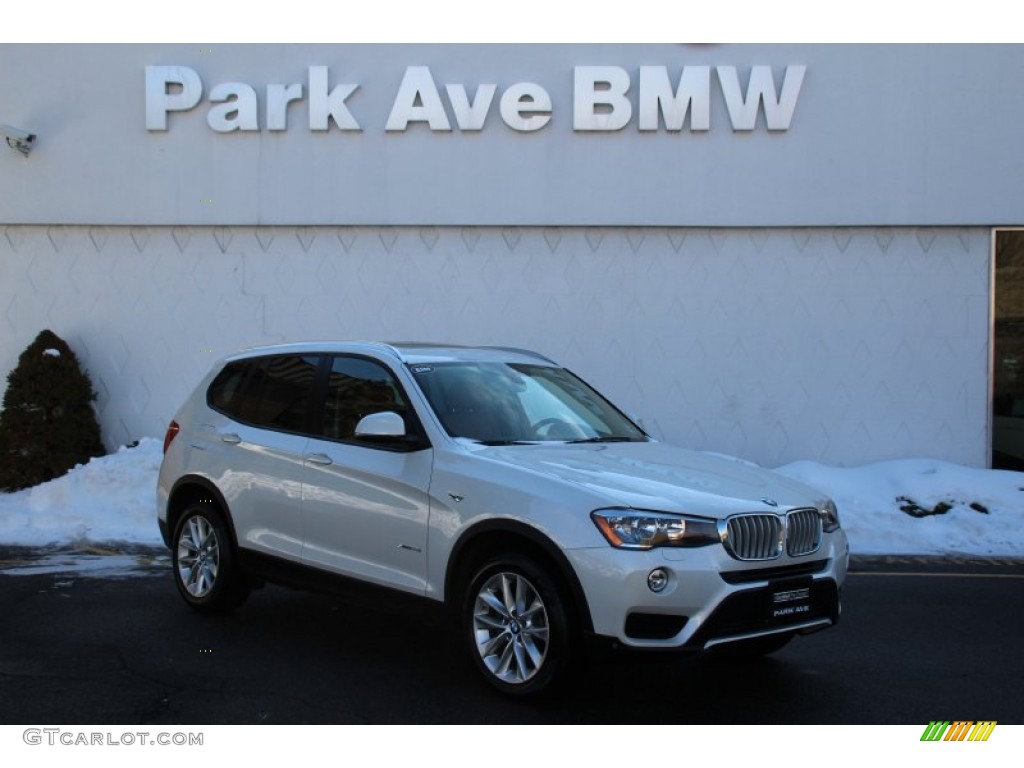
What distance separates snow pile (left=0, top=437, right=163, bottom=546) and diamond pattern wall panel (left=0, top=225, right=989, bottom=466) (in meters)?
1.59

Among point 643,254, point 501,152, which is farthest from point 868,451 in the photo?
point 501,152

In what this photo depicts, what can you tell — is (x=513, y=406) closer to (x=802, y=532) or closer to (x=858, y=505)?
(x=802, y=532)

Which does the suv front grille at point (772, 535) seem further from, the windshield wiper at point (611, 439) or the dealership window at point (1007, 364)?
the dealership window at point (1007, 364)

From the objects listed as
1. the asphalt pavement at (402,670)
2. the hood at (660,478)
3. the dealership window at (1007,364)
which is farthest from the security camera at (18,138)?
the dealership window at (1007,364)

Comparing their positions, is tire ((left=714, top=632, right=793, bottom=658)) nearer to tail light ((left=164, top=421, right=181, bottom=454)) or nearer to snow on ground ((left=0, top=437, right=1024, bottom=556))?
tail light ((left=164, top=421, right=181, bottom=454))

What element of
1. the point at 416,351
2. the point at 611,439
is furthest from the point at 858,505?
the point at 416,351

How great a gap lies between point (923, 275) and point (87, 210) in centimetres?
1053

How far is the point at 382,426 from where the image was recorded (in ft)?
18.7

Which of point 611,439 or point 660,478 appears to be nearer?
point 660,478

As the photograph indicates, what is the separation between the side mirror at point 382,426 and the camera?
5695 mm

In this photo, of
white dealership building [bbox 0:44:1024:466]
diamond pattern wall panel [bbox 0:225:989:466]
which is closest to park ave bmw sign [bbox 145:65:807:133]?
white dealership building [bbox 0:44:1024:466]

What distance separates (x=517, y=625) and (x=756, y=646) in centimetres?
138

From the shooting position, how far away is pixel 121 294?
13875 millimetres

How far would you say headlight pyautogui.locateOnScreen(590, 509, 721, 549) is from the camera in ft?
15.9
